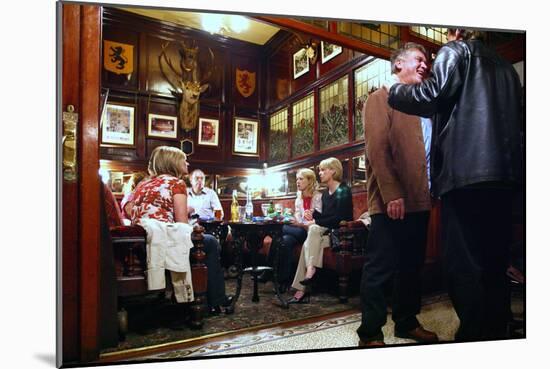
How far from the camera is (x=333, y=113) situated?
271 cm

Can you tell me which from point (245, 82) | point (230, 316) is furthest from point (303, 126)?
point (230, 316)

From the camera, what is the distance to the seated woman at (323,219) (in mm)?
2602

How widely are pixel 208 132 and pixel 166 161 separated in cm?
29

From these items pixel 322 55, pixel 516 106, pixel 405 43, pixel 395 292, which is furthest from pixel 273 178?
pixel 516 106

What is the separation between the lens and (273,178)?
2.60 meters

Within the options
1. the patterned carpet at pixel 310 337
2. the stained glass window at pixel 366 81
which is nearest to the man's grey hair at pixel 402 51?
the stained glass window at pixel 366 81

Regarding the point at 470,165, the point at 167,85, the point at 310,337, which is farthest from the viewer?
the point at 470,165

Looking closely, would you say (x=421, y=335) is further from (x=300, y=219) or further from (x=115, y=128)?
(x=115, y=128)

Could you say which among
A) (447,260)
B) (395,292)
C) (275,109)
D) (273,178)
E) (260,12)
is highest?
(260,12)

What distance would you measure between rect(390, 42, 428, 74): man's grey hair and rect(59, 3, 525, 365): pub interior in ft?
0.12

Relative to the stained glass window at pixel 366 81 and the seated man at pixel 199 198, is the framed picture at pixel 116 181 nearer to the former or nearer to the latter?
the seated man at pixel 199 198

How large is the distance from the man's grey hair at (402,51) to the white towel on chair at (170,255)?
1.56m

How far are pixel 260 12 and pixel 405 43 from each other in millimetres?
921

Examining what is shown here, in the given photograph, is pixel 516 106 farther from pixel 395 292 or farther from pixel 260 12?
pixel 260 12
